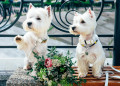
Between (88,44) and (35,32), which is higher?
(35,32)

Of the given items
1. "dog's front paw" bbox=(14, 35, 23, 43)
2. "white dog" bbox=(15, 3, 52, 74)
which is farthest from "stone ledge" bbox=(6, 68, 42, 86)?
"dog's front paw" bbox=(14, 35, 23, 43)

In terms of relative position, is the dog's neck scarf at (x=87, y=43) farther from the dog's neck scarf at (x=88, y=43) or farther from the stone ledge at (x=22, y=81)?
the stone ledge at (x=22, y=81)

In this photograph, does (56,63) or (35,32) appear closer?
(56,63)

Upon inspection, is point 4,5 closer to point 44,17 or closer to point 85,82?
point 44,17

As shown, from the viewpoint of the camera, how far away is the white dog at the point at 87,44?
78.7 inches

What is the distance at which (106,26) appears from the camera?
21.1ft

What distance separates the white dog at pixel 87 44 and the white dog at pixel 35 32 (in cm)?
31

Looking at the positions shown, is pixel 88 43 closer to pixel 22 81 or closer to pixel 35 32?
pixel 35 32

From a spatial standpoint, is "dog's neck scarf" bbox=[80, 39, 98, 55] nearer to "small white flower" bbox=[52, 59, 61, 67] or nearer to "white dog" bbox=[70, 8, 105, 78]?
"white dog" bbox=[70, 8, 105, 78]

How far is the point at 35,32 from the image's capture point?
210cm

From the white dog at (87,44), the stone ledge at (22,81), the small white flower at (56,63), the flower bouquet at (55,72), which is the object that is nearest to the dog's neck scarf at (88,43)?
the white dog at (87,44)

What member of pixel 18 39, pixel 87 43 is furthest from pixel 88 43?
pixel 18 39

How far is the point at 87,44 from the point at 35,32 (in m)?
0.58

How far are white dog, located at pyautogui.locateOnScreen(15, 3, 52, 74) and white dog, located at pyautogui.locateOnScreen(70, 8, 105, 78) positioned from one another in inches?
12.1
